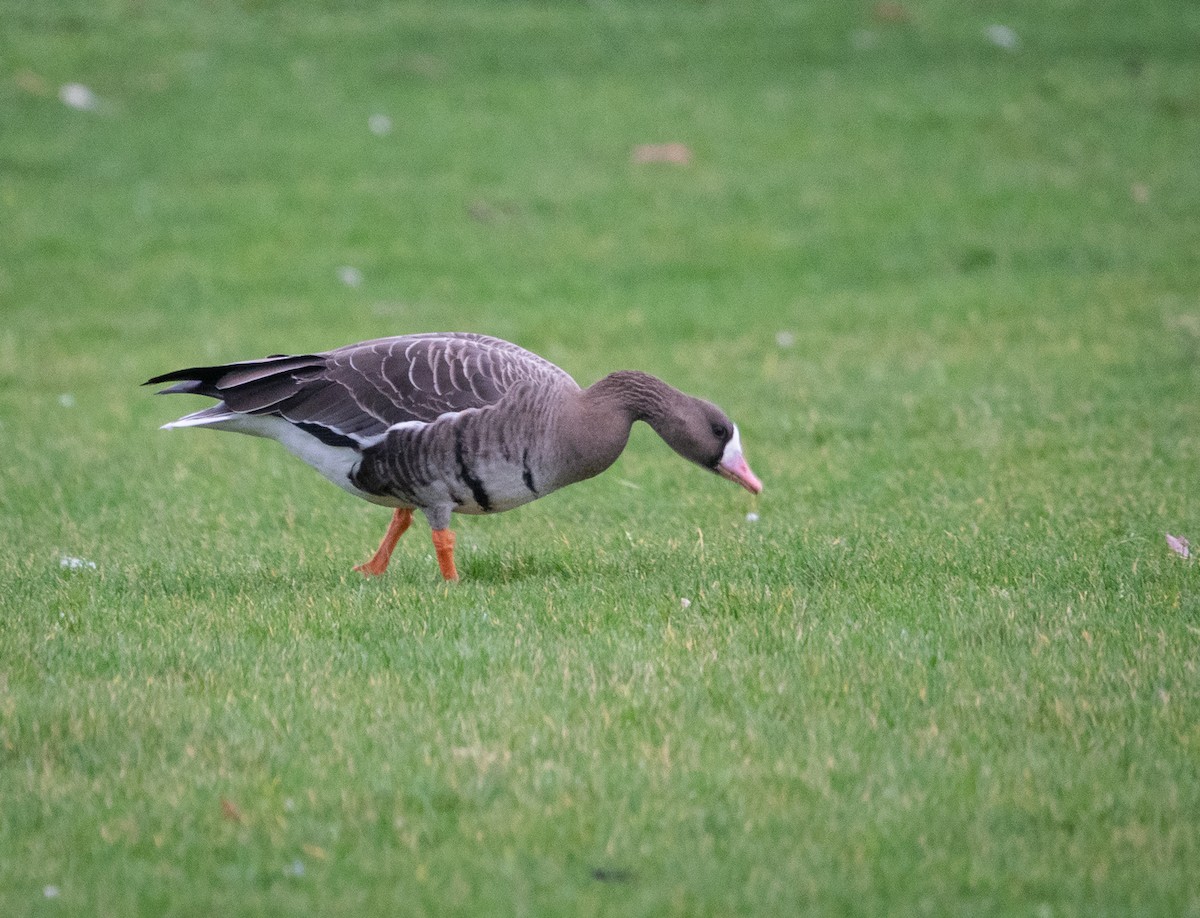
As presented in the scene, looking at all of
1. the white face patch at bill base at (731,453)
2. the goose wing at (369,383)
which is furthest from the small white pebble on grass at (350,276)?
the white face patch at bill base at (731,453)

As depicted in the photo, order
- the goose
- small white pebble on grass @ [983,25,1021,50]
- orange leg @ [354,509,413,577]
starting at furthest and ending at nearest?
small white pebble on grass @ [983,25,1021,50], orange leg @ [354,509,413,577], the goose

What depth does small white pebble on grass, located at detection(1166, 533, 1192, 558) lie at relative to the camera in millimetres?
6969

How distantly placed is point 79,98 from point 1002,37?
13643 millimetres

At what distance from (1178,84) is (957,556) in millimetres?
16430

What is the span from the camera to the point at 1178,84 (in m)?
20.9

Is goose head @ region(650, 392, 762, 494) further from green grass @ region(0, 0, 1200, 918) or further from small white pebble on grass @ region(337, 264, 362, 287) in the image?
small white pebble on grass @ region(337, 264, 362, 287)

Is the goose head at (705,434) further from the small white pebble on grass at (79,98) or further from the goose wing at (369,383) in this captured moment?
the small white pebble on grass at (79,98)

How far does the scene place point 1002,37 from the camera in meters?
22.5

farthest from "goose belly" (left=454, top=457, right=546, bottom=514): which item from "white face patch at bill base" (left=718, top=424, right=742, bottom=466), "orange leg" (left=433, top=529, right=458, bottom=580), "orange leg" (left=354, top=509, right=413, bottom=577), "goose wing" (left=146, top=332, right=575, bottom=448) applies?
"white face patch at bill base" (left=718, top=424, right=742, bottom=466)

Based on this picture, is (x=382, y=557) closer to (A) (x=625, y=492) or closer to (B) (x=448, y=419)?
(B) (x=448, y=419)

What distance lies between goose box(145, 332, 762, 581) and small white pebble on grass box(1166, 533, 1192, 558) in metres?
2.05

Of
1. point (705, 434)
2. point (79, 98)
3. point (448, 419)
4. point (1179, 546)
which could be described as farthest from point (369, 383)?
point (79, 98)

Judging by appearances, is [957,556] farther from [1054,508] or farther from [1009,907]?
[1009,907]

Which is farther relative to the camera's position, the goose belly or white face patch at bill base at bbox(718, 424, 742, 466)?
white face patch at bill base at bbox(718, 424, 742, 466)
